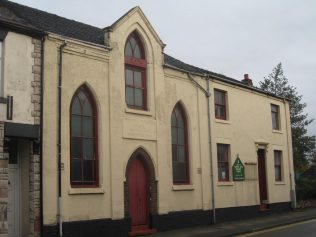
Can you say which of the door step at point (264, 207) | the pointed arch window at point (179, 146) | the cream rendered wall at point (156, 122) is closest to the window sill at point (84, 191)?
the cream rendered wall at point (156, 122)

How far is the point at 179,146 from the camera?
808 inches

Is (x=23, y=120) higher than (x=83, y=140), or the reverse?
(x=23, y=120)

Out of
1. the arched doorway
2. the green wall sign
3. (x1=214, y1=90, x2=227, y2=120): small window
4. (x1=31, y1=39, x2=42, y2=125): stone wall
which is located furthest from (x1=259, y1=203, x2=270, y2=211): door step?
(x1=31, y1=39, x2=42, y2=125): stone wall

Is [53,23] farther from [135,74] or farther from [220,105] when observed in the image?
[220,105]

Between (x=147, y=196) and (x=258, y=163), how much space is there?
9165 mm

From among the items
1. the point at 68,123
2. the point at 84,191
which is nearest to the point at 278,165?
the point at 84,191

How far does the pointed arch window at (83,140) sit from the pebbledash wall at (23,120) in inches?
63.1

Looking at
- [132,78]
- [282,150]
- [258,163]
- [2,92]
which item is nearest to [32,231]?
[2,92]

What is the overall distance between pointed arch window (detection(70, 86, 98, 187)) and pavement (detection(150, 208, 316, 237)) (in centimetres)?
336

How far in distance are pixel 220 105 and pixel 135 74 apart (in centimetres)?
586

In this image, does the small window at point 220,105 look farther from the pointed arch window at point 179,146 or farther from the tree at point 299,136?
the tree at point 299,136

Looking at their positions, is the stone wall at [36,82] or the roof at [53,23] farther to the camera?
the roof at [53,23]

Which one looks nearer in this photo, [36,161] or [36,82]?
[36,161]

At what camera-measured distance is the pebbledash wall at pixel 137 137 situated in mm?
15641
